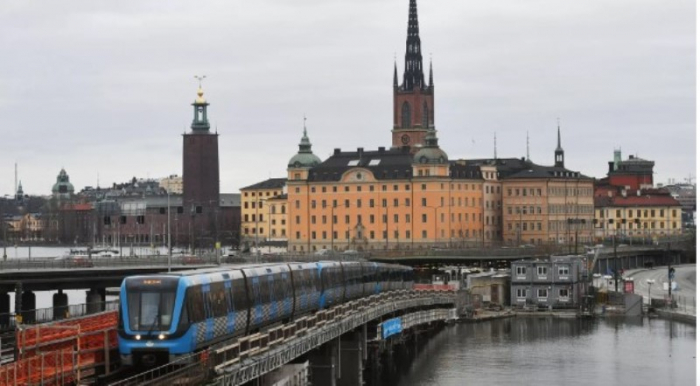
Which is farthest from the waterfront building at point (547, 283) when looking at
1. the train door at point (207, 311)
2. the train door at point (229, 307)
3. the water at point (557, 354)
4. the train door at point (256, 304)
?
the train door at point (207, 311)

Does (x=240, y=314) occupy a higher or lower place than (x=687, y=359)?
higher

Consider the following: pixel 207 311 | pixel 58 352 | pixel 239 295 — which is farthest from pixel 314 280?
pixel 58 352

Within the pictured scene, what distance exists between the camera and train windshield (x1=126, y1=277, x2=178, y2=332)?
4166 cm

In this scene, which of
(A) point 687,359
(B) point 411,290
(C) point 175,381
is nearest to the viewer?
(C) point 175,381

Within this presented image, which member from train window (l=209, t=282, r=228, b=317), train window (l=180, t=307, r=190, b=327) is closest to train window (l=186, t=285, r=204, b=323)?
train window (l=180, t=307, r=190, b=327)

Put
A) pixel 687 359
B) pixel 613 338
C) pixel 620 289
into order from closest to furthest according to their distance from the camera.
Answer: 1. pixel 687 359
2. pixel 613 338
3. pixel 620 289

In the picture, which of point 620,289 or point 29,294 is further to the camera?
point 620,289

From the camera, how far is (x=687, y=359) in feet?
306

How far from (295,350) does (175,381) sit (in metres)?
17.1

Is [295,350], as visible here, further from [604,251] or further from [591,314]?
[604,251]

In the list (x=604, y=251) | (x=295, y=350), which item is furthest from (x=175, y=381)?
(x=604, y=251)

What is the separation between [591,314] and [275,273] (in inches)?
3016

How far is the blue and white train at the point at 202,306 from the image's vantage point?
41.6 m

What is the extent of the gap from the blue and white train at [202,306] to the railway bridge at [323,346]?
2.01ft
